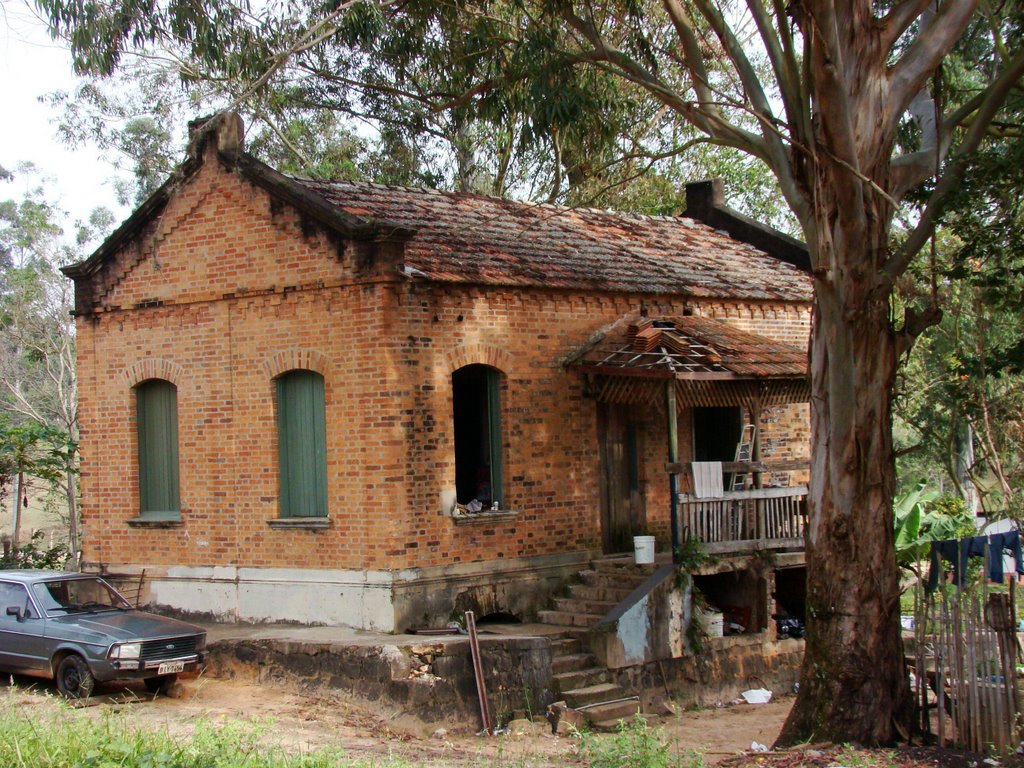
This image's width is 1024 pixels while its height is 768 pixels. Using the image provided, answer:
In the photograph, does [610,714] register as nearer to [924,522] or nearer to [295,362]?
[295,362]

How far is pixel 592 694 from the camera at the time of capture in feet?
45.7

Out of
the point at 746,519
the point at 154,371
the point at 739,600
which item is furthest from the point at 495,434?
the point at 154,371

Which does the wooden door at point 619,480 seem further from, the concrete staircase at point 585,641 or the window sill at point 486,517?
the window sill at point 486,517

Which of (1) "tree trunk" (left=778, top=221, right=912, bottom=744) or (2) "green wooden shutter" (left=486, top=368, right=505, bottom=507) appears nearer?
(1) "tree trunk" (left=778, top=221, right=912, bottom=744)

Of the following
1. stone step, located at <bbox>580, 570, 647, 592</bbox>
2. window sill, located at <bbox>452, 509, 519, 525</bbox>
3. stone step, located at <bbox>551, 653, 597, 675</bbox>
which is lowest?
stone step, located at <bbox>551, 653, 597, 675</bbox>

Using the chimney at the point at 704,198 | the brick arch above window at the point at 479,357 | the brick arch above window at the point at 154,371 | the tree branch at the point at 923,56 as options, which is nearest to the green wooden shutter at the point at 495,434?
the brick arch above window at the point at 479,357

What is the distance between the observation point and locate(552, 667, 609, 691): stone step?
13.9m

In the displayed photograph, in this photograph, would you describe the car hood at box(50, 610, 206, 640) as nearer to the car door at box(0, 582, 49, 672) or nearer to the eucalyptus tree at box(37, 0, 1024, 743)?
the car door at box(0, 582, 49, 672)

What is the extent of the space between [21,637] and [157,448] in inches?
152

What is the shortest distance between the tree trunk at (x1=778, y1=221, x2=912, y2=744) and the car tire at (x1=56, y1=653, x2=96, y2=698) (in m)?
7.47

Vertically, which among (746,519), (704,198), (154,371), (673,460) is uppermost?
(704,198)

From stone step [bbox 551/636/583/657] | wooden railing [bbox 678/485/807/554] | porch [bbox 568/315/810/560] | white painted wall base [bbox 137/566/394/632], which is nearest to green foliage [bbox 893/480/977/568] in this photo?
wooden railing [bbox 678/485/807/554]

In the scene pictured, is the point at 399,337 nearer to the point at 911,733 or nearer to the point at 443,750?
the point at 443,750

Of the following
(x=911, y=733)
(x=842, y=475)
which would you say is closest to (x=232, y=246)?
(x=842, y=475)
